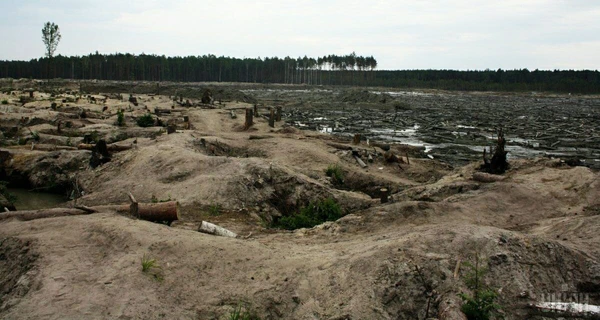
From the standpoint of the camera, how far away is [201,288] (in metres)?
6.41

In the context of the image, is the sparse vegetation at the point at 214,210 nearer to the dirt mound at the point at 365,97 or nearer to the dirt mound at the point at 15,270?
the dirt mound at the point at 15,270

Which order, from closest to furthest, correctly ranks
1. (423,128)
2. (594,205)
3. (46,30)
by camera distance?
(594,205), (423,128), (46,30)

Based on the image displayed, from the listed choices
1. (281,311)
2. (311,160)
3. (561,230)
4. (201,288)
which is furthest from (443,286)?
(311,160)

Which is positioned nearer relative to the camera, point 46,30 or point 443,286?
point 443,286

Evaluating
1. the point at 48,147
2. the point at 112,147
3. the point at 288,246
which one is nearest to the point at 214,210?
the point at 288,246

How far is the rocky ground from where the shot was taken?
19.5 feet

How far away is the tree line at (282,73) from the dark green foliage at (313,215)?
294ft

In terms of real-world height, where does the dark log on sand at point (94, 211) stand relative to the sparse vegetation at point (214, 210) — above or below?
above

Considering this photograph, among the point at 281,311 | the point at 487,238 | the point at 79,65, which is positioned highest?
the point at 79,65

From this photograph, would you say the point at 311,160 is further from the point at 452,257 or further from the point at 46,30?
the point at 46,30

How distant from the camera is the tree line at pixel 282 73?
Result: 9925cm

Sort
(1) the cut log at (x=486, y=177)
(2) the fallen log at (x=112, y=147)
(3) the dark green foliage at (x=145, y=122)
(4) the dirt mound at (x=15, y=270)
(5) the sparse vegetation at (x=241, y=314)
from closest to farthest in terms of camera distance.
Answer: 1. (5) the sparse vegetation at (x=241, y=314)
2. (4) the dirt mound at (x=15, y=270)
3. (1) the cut log at (x=486, y=177)
4. (2) the fallen log at (x=112, y=147)
5. (3) the dark green foliage at (x=145, y=122)

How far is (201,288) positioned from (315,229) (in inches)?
132

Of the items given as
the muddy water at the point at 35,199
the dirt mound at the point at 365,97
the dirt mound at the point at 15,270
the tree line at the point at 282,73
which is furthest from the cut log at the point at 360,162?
the tree line at the point at 282,73
